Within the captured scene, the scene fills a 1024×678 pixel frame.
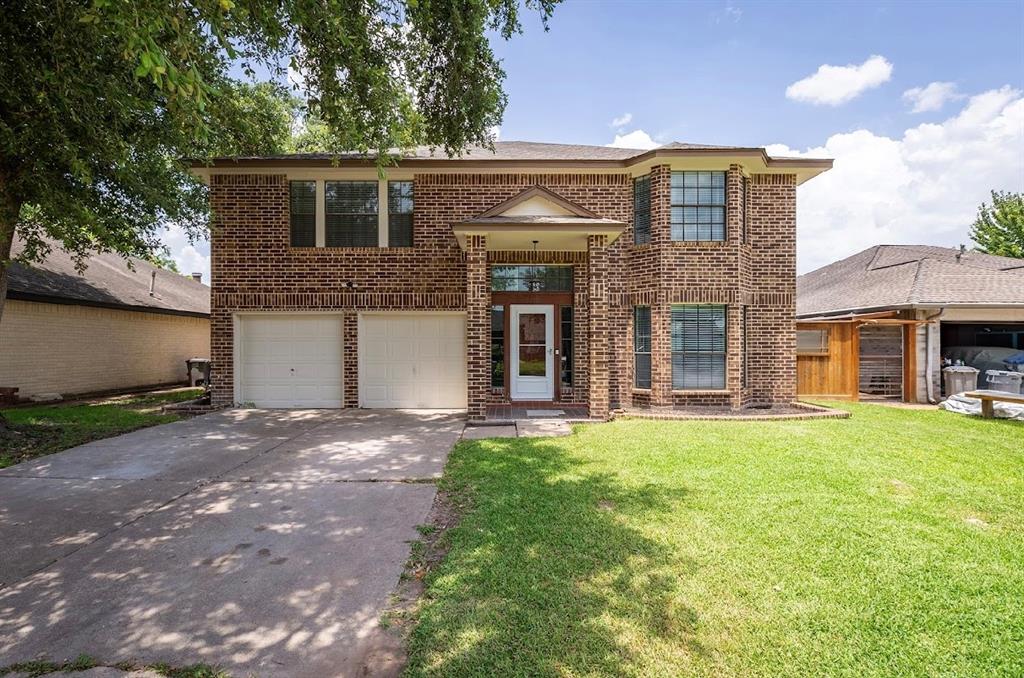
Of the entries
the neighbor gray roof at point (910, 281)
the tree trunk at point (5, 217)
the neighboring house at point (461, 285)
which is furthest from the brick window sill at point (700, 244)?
the tree trunk at point (5, 217)

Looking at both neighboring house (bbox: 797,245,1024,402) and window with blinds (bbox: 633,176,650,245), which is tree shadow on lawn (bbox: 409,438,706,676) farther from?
neighboring house (bbox: 797,245,1024,402)

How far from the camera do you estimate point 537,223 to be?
8.20m

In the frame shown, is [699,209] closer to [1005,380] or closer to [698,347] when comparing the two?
[698,347]

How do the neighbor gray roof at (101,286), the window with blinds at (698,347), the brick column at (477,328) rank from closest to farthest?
the brick column at (477,328)
the window with blinds at (698,347)
the neighbor gray roof at (101,286)

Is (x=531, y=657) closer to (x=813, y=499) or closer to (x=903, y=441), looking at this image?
(x=813, y=499)

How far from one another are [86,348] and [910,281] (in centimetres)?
2305

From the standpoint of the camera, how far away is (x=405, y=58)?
7.86m

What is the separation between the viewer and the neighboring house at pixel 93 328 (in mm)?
10953

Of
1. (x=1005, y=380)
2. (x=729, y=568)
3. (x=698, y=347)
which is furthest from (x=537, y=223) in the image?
(x=1005, y=380)

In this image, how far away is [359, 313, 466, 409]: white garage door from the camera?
1033 centimetres

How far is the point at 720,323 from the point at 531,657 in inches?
353

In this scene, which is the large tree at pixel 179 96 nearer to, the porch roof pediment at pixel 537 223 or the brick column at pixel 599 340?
the porch roof pediment at pixel 537 223

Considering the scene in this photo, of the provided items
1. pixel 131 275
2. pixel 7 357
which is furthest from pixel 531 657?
pixel 131 275

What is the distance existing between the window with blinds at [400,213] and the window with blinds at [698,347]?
6.29m
